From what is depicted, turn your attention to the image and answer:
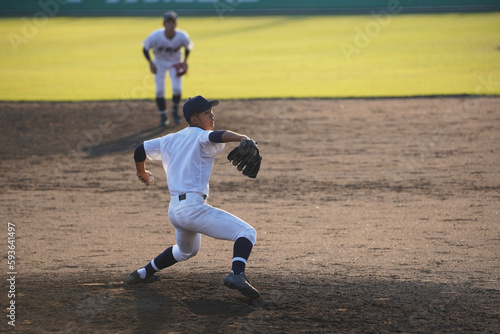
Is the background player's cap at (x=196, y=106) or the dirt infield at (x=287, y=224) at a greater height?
the background player's cap at (x=196, y=106)

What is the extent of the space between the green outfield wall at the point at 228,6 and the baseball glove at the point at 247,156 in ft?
102

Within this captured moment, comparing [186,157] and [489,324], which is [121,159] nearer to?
[186,157]

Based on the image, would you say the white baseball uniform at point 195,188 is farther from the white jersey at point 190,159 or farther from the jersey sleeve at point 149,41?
the jersey sleeve at point 149,41

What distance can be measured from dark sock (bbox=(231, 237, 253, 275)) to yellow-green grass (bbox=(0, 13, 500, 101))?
34.4 feet

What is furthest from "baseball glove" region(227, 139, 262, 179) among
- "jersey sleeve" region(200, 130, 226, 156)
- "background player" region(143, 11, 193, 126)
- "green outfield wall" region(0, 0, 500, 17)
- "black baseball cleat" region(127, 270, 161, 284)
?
"green outfield wall" region(0, 0, 500, 17)

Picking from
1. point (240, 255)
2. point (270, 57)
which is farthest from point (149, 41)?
point (270, 57)

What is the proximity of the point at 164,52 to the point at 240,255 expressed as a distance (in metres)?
8.36

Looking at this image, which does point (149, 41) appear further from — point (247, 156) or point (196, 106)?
point (247, 156)

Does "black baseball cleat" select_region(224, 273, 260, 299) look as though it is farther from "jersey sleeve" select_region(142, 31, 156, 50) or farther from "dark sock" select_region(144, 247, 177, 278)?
"jersey sleeve" select_region(142, 31, 156, 50)

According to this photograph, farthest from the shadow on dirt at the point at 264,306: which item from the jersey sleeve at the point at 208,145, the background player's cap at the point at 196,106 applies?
the background player's cap at the point at 196,106

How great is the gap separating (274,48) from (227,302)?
2015 centimetres

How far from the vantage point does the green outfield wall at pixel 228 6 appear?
33719 mm

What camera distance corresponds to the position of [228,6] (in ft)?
119

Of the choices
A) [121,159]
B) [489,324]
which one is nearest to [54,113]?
[121,159]
